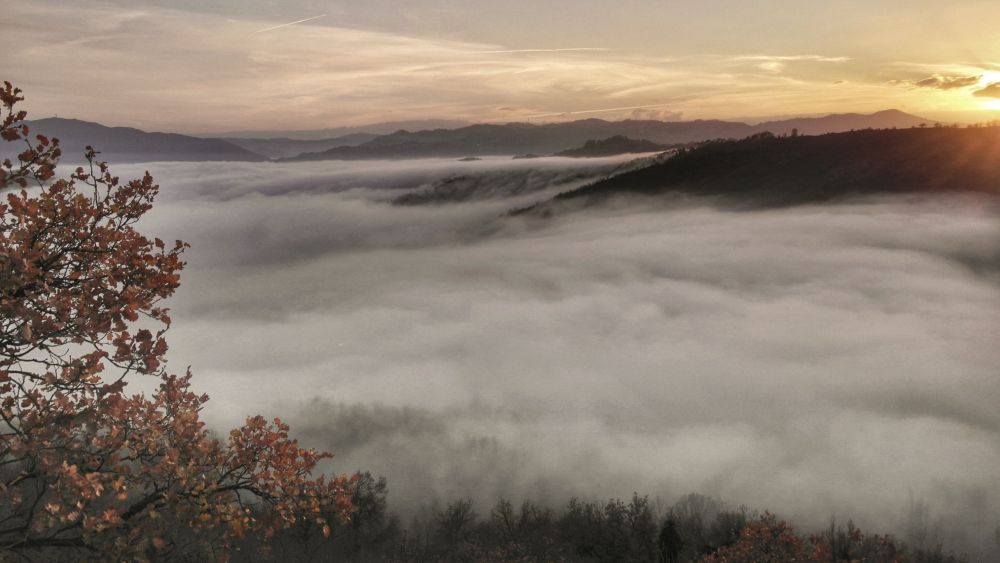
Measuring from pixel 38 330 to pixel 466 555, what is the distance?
93.0 metres

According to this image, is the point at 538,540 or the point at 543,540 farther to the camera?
the point at 538,540

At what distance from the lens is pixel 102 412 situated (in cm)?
1101

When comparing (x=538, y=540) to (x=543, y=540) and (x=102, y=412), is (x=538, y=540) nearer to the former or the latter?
(x=543, y=540)

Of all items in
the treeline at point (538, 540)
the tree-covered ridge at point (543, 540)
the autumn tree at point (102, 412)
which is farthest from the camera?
the tree-covered ridge at point (543, 540)

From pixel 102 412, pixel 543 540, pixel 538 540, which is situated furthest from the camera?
pixel 538 540

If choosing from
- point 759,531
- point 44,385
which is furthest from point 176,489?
point 759,531

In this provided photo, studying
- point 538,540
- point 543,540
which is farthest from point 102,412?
point 538,540

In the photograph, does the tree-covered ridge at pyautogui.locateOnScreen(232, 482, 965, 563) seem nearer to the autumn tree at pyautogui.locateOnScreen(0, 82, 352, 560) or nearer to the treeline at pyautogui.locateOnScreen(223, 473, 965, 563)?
the treeline at pyautogui.locateOnScreen(223, 473, 965, 563)

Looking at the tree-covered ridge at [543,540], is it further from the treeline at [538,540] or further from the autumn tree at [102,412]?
the autumn tree at [102,412]

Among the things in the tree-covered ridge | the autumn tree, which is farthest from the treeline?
the autumn tree

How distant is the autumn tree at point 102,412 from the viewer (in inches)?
407

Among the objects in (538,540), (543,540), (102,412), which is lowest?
(538,540)

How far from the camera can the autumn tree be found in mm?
10336

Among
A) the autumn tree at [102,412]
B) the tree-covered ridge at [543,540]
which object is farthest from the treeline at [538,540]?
the autumn tree at [102,412]
